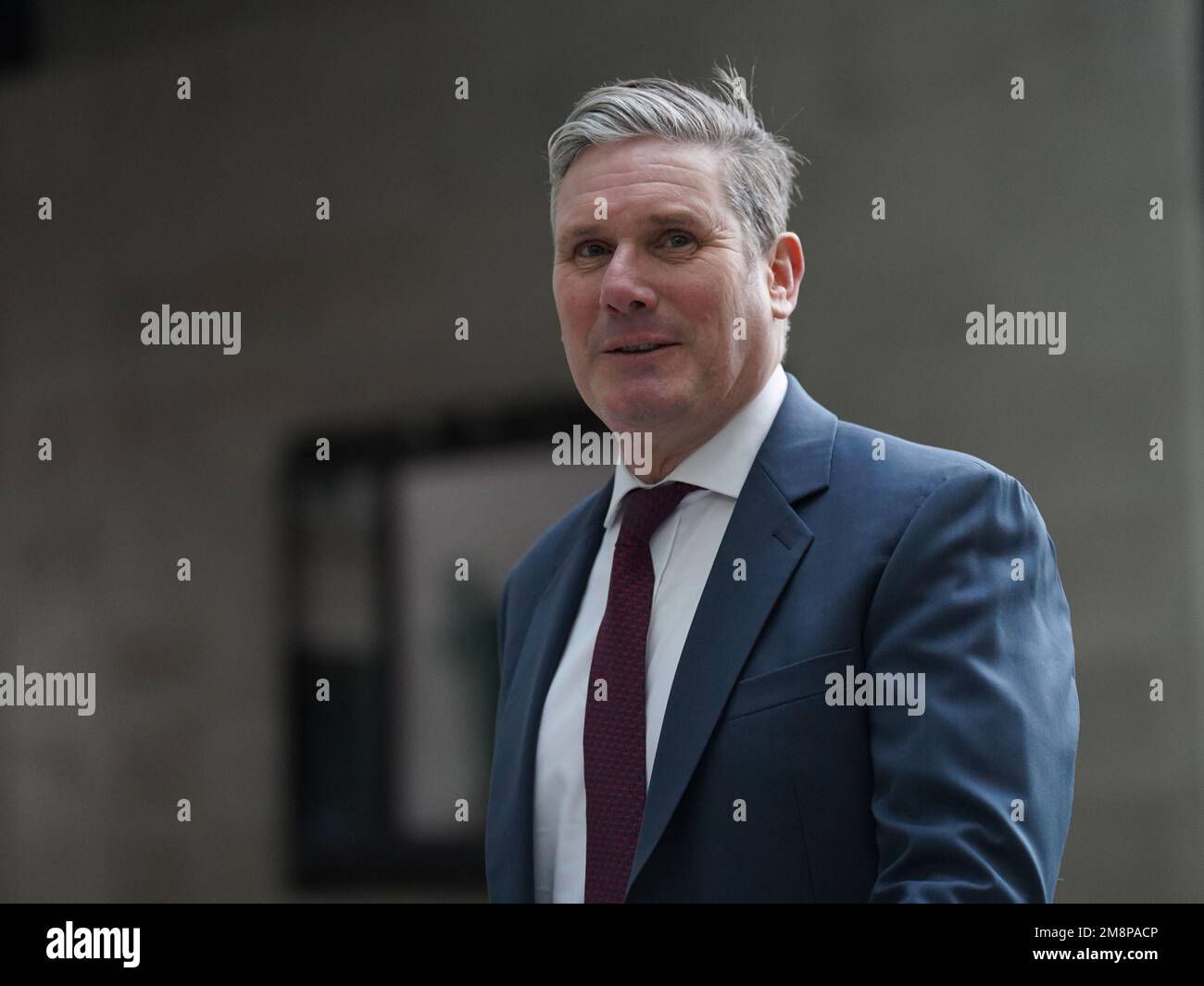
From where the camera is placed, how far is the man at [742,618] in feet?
4.35

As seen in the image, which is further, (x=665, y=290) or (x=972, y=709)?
(x=665, y=290)

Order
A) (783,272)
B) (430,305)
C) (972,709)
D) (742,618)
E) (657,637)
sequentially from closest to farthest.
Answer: (972,709), (742,618), (657,637), (783,272), (430,305)

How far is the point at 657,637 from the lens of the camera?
1553 mm

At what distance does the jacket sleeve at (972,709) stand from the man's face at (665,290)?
35cm

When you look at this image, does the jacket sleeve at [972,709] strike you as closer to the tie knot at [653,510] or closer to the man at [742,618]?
the man at [742,618]

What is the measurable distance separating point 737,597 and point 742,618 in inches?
1.2

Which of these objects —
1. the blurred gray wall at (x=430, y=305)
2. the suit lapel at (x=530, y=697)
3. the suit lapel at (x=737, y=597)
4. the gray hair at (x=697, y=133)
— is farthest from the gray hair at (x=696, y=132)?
the blurred gray wall at (x=430, y=305)

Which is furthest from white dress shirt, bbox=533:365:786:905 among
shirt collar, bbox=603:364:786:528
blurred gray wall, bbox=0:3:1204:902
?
blurred gray wall, bbox=0:3:1204:902

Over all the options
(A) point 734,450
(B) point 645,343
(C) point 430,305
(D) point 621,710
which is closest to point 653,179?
(B) point 645,343

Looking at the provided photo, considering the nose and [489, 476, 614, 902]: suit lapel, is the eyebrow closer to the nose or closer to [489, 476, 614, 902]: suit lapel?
the nose

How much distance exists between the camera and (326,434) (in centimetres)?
322

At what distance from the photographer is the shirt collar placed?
1597mm

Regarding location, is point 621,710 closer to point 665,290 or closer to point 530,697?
point 530,697

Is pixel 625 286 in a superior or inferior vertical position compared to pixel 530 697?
superior
